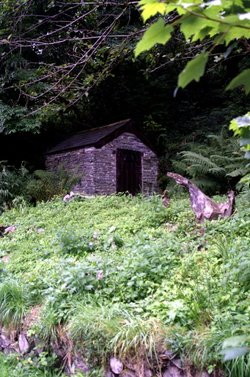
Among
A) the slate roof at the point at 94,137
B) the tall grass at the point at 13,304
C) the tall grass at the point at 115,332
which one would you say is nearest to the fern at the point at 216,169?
the slate roof at the point at 94,137

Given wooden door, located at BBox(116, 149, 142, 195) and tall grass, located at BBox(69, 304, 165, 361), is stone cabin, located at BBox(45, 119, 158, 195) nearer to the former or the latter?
wooden door, located at BBox(116, 149, 142, 195)

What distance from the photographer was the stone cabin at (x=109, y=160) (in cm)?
1283

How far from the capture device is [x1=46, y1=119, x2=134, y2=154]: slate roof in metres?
12.9

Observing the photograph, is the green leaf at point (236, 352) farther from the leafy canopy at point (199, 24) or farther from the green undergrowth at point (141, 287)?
the green undergrowth at point (141, 287)

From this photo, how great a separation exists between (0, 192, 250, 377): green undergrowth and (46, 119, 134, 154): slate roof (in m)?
7.17

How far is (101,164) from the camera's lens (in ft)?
42.7

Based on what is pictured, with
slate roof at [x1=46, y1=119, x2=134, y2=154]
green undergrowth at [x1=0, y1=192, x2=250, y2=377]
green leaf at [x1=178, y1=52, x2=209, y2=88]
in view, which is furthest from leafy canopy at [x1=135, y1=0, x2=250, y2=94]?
slate roof at [x1=46, y1=119, x2=134, y2=154]

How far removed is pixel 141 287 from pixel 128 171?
34.1ft

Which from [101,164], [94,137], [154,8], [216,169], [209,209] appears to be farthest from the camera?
[94,137]

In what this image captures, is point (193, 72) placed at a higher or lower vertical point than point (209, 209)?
higher

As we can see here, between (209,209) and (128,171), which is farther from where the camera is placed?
(128,171)

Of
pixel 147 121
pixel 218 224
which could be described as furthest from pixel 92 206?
pixel 147 121

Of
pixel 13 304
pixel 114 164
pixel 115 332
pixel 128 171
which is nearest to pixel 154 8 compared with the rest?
pixel 115 332

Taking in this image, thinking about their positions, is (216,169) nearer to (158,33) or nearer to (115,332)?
(115,332)
